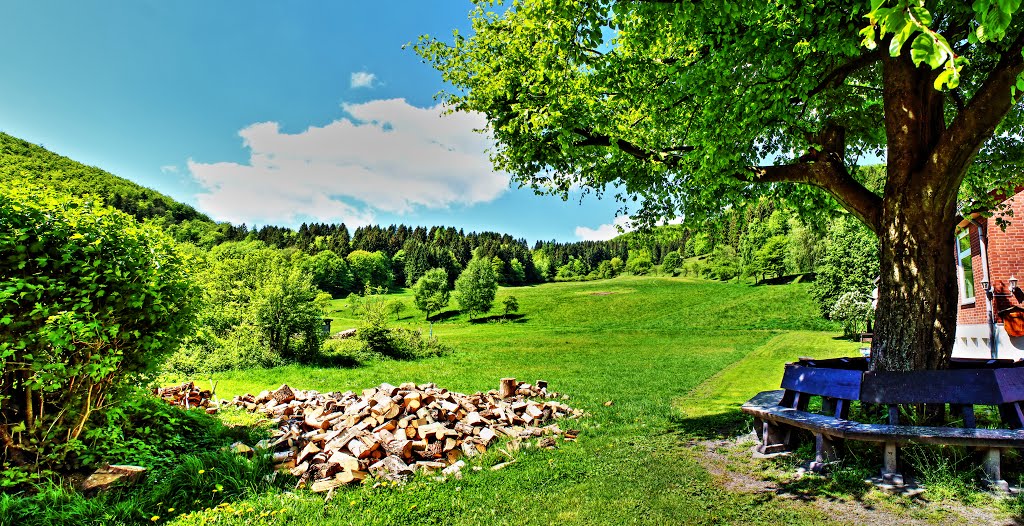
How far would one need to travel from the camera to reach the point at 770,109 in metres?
6.80

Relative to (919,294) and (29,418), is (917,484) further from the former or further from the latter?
(29,418)

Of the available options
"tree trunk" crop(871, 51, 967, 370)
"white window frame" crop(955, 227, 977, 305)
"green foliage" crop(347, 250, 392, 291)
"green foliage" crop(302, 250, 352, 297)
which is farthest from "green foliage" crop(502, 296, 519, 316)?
"tree trunk" crop(871, 51, 967, 370)

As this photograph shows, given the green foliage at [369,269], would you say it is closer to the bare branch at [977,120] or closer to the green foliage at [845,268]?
the green foliage at [845,268]

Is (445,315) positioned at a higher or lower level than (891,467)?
lower

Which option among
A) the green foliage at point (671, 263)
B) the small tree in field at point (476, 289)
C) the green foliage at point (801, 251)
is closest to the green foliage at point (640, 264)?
the green foliage at point (671, 263)

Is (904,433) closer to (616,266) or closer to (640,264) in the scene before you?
(640,264)

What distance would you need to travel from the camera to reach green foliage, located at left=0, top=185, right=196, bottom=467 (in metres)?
4.90

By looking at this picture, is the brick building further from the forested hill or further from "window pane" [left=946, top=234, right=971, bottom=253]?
the forested hill

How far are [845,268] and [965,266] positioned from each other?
21.8 m

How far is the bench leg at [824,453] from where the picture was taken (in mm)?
5824

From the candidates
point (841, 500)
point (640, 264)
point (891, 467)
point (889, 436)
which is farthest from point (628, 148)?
point (640, 264)

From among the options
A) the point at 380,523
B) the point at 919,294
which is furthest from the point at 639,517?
the point at 919,294

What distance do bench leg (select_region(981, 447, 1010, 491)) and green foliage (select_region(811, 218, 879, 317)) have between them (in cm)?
3298

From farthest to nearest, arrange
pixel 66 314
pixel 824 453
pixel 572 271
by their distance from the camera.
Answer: pixel 572 271 → pixel 824 453 → pixel 66 314
